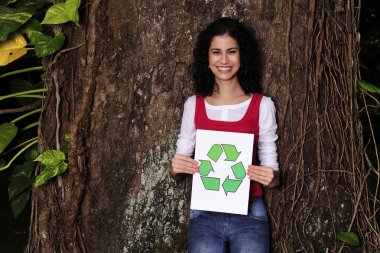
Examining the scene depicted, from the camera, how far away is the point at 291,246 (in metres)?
2.59

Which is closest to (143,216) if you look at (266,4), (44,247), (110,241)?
(110,241)

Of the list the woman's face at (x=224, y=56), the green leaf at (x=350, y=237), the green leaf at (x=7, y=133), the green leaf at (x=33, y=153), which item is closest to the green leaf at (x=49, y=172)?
the green leaf at (x=7, y=133)

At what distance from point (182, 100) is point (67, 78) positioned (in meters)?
0.57

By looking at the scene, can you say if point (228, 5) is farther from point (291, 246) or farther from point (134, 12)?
point (291, 246)

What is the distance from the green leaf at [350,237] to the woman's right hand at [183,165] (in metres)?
0.74

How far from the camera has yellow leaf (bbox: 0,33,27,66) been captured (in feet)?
9.27

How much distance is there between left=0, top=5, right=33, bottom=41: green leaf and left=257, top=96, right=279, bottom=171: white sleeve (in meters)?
1.19

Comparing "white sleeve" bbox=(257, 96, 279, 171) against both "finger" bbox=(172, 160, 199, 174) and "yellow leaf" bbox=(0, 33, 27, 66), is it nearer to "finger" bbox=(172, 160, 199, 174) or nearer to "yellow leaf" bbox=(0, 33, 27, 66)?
"finger" bbox=(172, 160, 199, 174)

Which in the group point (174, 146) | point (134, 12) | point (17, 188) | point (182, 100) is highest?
point (134, 12)

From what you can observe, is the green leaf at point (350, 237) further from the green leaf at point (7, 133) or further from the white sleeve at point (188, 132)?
the green leaf at point (7, 133)

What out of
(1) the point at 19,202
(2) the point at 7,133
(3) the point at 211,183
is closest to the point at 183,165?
(3) the point at 211,183

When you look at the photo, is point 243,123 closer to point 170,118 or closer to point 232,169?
point 232,169

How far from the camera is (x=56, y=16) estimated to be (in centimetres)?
257

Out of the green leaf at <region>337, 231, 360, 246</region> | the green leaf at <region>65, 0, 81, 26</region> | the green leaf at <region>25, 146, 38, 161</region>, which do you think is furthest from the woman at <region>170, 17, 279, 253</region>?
the green leaf at <region>25, 146, 38, 161</region>
